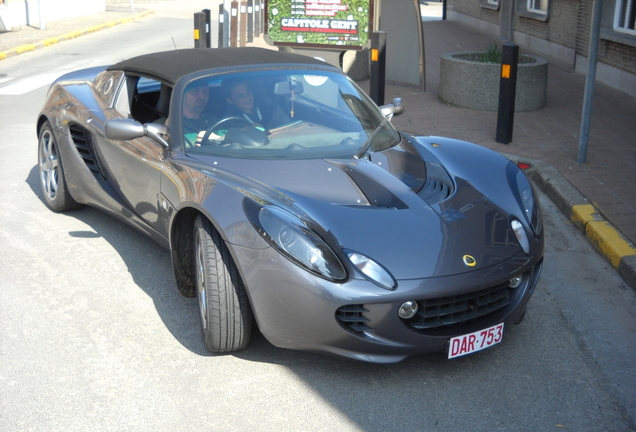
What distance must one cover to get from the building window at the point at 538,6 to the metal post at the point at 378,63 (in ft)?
27.0

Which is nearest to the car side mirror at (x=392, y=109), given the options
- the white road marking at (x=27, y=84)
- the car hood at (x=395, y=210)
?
the car hood at (x=395, y=210)

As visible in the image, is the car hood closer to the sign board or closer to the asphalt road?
the asphalt road

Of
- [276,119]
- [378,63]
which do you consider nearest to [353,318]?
[276,119]

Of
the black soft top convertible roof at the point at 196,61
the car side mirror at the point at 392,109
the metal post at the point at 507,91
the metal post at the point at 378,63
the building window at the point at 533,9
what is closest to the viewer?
the black soft top convertible roof at the point at 196,61

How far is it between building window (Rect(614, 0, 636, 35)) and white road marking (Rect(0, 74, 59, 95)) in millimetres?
9367

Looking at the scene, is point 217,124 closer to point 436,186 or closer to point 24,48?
point 436,186

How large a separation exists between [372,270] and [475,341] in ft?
2.08

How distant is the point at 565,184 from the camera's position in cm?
661

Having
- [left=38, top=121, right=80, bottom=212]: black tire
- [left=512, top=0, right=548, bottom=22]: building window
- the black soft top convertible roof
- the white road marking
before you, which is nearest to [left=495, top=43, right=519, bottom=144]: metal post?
the black soft top convertible roof

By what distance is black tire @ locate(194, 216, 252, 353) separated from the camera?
361cm

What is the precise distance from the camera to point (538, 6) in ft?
56.1

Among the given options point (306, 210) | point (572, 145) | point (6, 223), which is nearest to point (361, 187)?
point (306, 210)

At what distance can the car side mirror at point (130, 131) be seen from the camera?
432 cm

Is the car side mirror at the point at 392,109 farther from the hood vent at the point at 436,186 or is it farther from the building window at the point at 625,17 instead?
the building window at the point at 625,17
